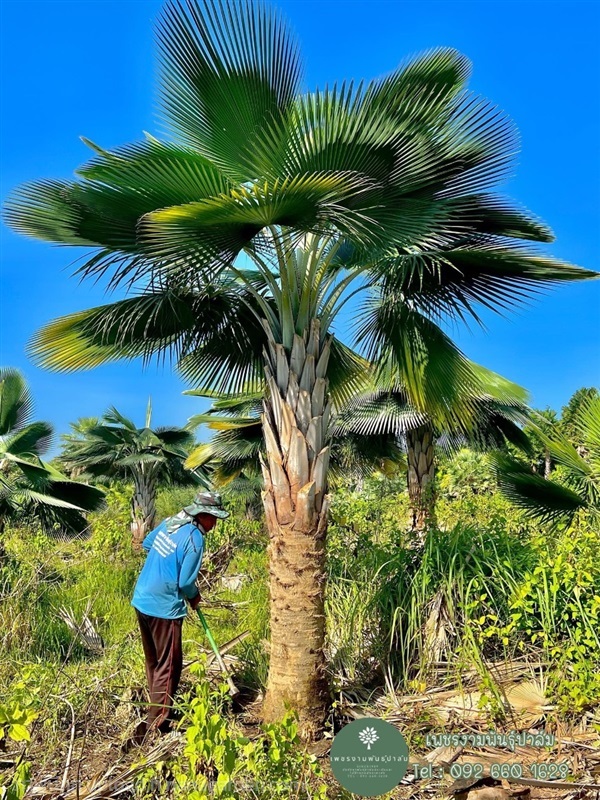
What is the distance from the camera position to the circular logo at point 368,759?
3830 mm

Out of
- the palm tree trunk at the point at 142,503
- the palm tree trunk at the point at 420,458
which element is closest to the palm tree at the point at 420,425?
the palm tree trunk at the point at 420,458

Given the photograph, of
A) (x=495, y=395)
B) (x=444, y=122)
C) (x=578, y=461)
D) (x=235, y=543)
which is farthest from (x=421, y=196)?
(x=235, y=543)

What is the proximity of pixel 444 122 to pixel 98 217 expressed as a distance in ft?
9.27

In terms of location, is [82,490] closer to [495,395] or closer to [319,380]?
[319,380]

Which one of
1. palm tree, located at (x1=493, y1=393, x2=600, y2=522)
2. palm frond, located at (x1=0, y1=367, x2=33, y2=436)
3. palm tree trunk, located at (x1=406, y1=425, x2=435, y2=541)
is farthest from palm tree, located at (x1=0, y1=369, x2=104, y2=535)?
palm tree, located at (x1=493, y1=393, x2=600, y2=522)

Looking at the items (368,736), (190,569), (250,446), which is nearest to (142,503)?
(250,446)

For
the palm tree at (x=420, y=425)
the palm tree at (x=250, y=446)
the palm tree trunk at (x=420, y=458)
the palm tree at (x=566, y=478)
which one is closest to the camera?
the palm tree at (x=566, y=478)

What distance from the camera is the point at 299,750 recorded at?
4.43 meters

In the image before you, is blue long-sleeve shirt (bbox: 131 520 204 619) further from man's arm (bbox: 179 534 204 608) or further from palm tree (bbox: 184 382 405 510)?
palm tree (bbox: 184 382 405 510)

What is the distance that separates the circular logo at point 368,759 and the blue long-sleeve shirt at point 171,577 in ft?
5.73

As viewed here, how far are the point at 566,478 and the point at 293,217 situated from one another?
4550mm

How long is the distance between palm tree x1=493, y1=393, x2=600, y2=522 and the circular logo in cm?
339

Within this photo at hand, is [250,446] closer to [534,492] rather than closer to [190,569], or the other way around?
[534,492]

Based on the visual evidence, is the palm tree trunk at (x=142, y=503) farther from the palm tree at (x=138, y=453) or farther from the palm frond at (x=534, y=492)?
the palm frond at (x=534, y=492)
